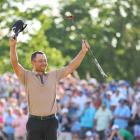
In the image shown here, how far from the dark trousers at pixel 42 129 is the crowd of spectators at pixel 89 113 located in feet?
23.2

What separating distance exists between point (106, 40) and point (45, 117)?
36.1 meters

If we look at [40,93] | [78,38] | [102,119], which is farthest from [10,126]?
[78,38]

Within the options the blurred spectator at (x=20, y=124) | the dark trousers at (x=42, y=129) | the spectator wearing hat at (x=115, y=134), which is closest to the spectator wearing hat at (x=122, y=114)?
the spectator wearing hat at (x=115, y=134)

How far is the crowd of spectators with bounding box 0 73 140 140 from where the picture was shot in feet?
63.1

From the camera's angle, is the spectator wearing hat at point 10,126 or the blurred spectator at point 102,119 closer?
the blurred spectator at point 102,119

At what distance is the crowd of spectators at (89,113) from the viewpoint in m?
19.2

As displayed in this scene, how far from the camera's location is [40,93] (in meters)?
10.5

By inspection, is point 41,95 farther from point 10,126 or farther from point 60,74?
point 10,126

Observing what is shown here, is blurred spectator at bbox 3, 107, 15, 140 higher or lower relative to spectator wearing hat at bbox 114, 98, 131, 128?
lower

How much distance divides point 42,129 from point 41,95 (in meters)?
0.46

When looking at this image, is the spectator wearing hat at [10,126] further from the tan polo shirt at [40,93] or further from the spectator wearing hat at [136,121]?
the tan polo shirt at [40,93]

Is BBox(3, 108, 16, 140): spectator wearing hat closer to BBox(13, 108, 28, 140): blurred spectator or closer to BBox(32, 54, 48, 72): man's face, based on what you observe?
BBox(13, 108, 28, 140): blurred spectator

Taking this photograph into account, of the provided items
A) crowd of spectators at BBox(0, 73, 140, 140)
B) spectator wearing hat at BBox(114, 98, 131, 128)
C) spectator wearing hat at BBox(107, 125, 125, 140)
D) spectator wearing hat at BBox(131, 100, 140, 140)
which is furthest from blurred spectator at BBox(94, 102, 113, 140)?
spectator wearing hat at BBox(107, 125, 125, 140)

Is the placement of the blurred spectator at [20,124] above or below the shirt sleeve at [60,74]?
below
